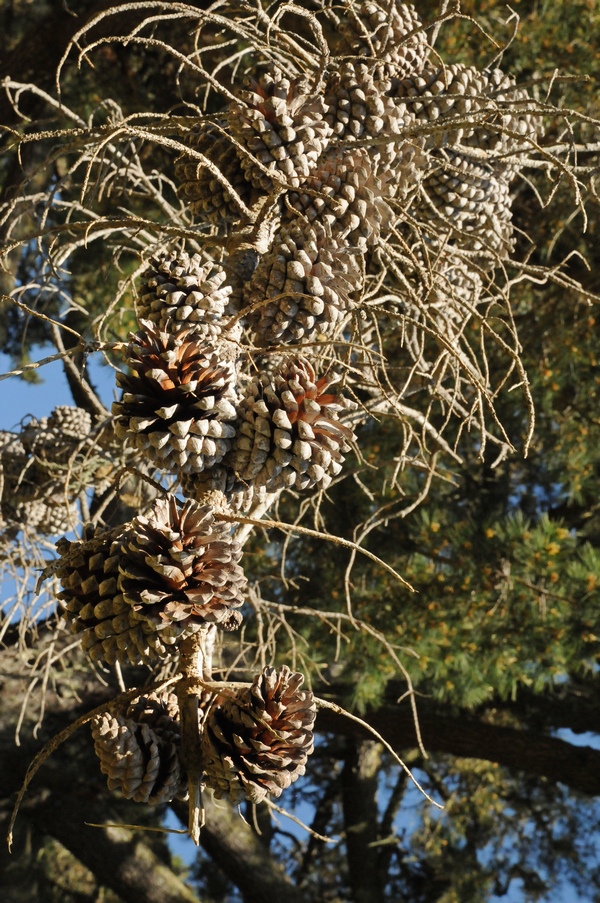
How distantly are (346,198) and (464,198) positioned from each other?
26 centimetres

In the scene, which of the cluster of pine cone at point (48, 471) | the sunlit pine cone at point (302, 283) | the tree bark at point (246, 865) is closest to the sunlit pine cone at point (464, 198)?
the sunlit pine cone at point (302, 283)

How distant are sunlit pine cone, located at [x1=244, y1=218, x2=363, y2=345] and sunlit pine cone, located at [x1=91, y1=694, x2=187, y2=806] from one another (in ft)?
0.97

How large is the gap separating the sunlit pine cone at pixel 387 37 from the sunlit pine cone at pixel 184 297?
29cm

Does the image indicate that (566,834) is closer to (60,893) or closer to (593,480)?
(593,480)

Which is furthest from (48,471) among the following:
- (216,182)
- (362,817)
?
(362,817)

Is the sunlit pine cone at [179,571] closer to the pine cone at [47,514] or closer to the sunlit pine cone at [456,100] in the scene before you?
the sunlit pine cone at [456,100]

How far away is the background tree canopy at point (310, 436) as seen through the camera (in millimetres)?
578

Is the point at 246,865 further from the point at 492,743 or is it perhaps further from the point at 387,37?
the point at 387,37

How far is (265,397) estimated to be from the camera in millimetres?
578

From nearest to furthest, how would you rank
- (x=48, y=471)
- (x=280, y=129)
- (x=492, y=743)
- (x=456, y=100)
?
(x=280, y=129), (x=456, y=100), (x=48, y=471), (x=492, y=743)

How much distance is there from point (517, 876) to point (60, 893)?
1.58m

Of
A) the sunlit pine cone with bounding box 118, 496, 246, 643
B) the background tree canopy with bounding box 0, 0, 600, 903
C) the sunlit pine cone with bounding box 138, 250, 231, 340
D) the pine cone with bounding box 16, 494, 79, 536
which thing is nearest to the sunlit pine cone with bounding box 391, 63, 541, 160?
the background tree canopy with bounding box 0, 0, 600, 903

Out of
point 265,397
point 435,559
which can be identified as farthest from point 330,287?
point 435,559

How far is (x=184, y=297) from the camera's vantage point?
61 centimetres
